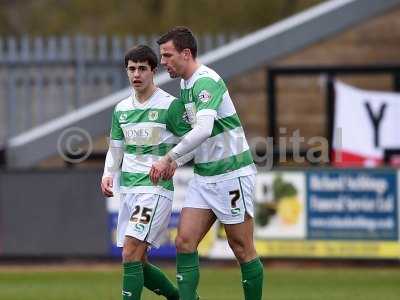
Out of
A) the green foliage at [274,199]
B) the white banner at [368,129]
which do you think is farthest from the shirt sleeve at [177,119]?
the white banner at [368,129]

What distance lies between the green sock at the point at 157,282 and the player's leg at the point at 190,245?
1.80ft

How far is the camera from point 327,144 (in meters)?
19.0

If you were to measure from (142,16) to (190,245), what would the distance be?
72.2 feet

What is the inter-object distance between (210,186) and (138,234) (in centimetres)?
68

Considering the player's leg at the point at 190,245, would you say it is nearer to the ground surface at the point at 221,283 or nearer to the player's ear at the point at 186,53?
the player's ear at the point at 186,53

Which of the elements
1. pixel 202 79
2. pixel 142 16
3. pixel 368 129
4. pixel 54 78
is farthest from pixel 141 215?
pixel 142 16

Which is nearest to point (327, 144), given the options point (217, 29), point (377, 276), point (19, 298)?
point (377, 276)

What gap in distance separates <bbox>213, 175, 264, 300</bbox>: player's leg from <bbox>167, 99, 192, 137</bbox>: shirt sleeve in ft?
1.72

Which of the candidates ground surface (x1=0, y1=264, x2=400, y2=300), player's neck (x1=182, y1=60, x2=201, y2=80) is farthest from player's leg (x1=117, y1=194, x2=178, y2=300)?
ground surface (x1=0, y1=264, x2=400, y2=300)

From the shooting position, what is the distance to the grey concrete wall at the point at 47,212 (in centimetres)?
1720

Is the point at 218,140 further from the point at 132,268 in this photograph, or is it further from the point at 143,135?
the point at 132,268

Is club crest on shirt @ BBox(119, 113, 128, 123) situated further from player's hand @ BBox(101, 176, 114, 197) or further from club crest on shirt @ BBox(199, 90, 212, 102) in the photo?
club crest on shirt @ BBox(199, 90, 212, 102)

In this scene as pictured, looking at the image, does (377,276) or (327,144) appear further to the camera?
(327,144)

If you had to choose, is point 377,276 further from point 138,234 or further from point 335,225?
point 138,234
